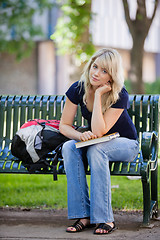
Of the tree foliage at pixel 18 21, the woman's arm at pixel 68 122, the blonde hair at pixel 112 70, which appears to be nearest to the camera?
→ the blonde hair at pixel 112 70

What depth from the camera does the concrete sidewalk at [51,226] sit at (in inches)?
151

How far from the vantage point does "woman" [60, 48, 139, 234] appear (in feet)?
12.6

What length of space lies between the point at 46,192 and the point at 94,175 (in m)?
2.10

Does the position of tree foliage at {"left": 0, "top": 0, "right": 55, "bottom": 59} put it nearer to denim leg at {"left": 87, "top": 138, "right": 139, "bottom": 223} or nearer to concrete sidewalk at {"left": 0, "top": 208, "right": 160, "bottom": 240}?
concrete sidewalk at {"left": 0, "top": 208, "right": 160, "bottom": 240}

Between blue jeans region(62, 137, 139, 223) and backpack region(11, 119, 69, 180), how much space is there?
0.90ft

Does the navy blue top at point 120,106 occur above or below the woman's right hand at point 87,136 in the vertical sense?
above

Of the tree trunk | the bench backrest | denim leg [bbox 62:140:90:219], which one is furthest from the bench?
the tree trunk

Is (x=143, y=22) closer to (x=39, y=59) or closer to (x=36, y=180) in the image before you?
(x=36, y=180)

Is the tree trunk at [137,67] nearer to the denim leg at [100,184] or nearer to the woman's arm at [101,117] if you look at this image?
the woman's arm at [101,117]

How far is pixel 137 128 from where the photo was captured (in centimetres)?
486

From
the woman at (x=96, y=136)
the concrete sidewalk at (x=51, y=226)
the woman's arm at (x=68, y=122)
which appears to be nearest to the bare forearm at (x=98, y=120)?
the woman at (x=96, y=136)

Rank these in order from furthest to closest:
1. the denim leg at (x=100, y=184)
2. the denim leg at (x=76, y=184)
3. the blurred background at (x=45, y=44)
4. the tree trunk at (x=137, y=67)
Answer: the blurred background at (x=45, y=44), the tree trunk at (x=137, y=67), the denim leg at (x=76, y=184), the denim leg at (x=100, y=184)

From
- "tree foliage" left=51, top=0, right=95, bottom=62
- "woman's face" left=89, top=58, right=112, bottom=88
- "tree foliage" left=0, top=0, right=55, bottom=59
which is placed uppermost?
"tree foliage" left=0, top=0, right=55, bottom=59

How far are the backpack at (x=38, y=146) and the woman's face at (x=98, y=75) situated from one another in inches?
23.1
